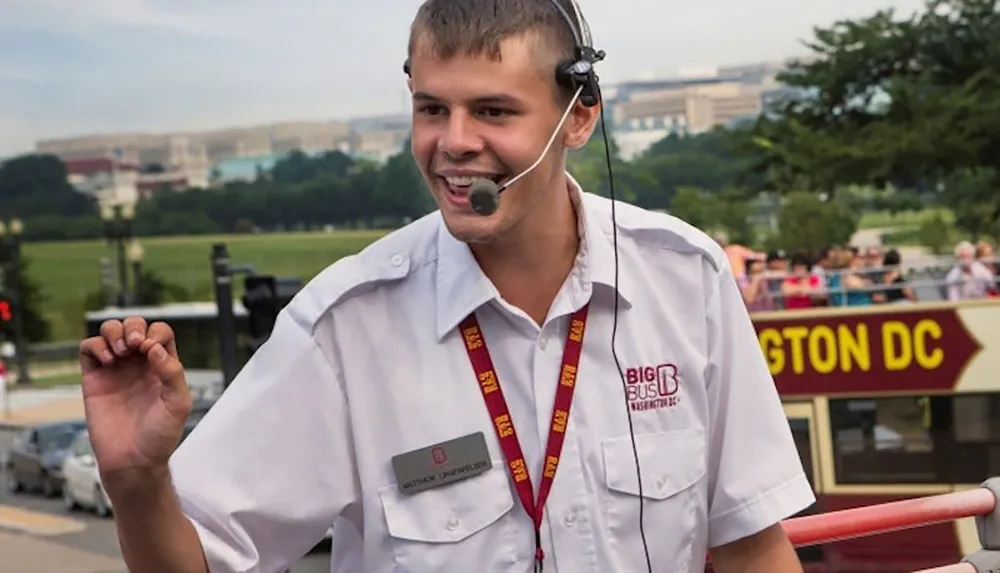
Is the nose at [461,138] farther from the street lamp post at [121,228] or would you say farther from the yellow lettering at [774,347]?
the street lamp post at [121,228]

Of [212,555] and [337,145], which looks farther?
[337,145]

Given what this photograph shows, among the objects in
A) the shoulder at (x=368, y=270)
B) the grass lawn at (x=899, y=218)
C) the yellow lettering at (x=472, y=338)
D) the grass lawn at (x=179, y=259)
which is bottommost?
the grass lawn at (x=179, y=259)

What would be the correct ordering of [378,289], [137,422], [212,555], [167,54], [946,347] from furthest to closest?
[167,54], [946,347], [378,289], [212,555], [137,422]

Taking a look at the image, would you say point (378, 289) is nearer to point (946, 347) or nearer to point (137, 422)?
point (137, 422)

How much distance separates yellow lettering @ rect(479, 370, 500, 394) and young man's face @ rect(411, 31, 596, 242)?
15 cm

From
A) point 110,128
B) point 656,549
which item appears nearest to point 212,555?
point 656,549

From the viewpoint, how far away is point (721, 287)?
1887 millimetres

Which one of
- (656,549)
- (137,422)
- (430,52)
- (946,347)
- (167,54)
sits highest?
(167,54)

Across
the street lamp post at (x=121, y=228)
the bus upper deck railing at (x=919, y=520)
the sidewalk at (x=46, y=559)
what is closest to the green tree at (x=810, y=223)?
the street lamp post at (x=121, y=228)

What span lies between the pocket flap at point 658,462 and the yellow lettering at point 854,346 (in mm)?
12608

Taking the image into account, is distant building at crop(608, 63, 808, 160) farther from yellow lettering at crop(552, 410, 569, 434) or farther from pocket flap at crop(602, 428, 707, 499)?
yellow lettering at crop(552, 410, 569, 434)

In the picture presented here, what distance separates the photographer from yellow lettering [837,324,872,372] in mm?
14117

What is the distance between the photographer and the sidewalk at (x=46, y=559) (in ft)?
65.3

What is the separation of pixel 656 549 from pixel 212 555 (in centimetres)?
50
